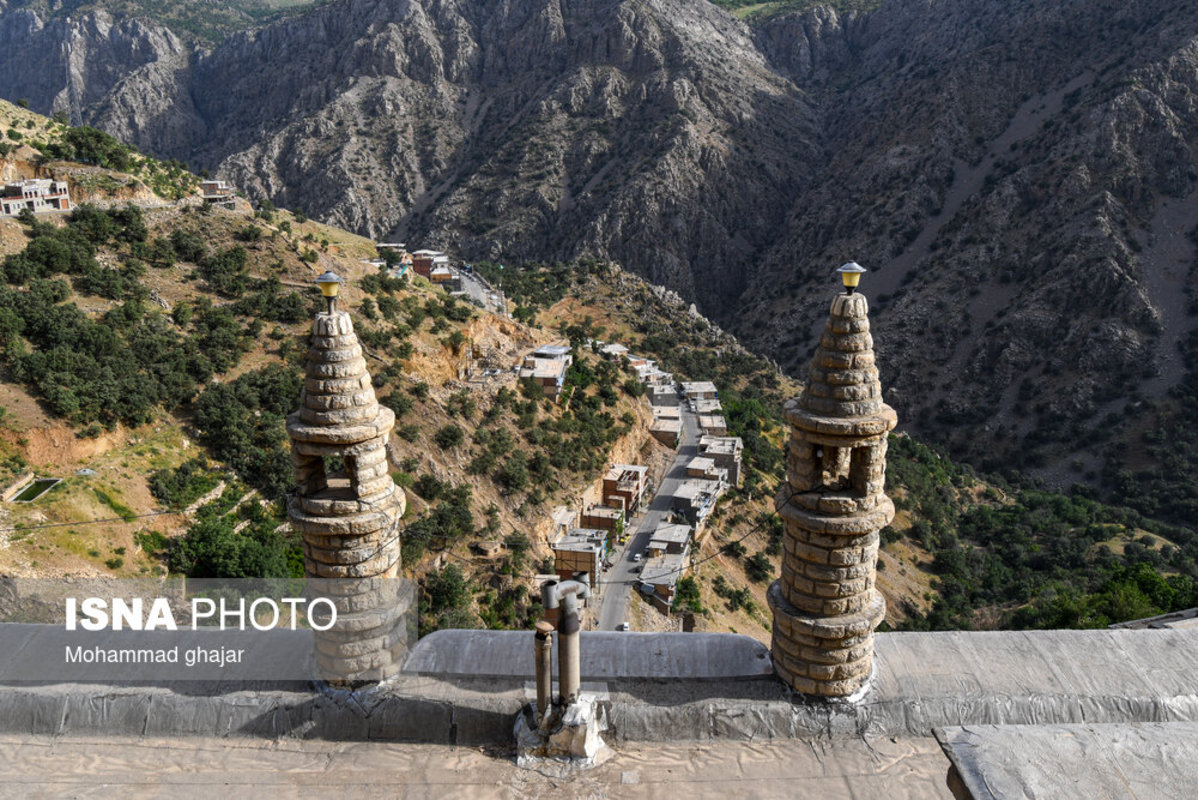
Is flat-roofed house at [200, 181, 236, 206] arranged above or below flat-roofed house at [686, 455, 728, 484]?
above

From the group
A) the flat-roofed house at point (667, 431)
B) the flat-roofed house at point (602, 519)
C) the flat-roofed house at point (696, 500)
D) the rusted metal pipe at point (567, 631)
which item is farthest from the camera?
the flat-roofed house at point (667, 431)

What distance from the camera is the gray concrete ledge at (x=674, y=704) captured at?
6555 mm

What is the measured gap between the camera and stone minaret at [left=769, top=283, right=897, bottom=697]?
20.6 feet

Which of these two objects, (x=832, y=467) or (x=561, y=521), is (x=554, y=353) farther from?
(x=832, y=467)

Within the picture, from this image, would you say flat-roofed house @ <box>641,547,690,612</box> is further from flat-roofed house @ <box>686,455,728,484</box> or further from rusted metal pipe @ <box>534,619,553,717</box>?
rusted metal pipe @ <box>534,619,553,717</box>

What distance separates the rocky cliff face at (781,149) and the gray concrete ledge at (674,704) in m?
48.9

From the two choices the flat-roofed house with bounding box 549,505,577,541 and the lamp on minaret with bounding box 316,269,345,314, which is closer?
the lamp on minaret with bounding box 316,269,345,314

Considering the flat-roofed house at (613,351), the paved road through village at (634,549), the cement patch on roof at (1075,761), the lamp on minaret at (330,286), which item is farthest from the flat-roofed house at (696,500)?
the cement patch on roof at (1075,761)

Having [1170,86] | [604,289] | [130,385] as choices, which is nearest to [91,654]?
[130,385]

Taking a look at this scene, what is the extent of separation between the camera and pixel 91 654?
23.7 feet

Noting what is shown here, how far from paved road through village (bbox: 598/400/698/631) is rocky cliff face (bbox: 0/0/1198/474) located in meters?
25.4

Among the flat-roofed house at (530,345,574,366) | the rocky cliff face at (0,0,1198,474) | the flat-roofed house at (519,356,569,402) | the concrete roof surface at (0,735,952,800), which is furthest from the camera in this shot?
the rocky cliff face at (0,0,1198,474)

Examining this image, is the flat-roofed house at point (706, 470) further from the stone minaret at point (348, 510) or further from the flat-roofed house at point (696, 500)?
the stone minaret at point (348, 510)

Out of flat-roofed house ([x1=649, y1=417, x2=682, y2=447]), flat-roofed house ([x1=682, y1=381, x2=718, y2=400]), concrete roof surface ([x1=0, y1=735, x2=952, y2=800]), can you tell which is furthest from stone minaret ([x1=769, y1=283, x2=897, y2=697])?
flat-roofed house ([x1=682, y1=381, x2=718, y2=400])
